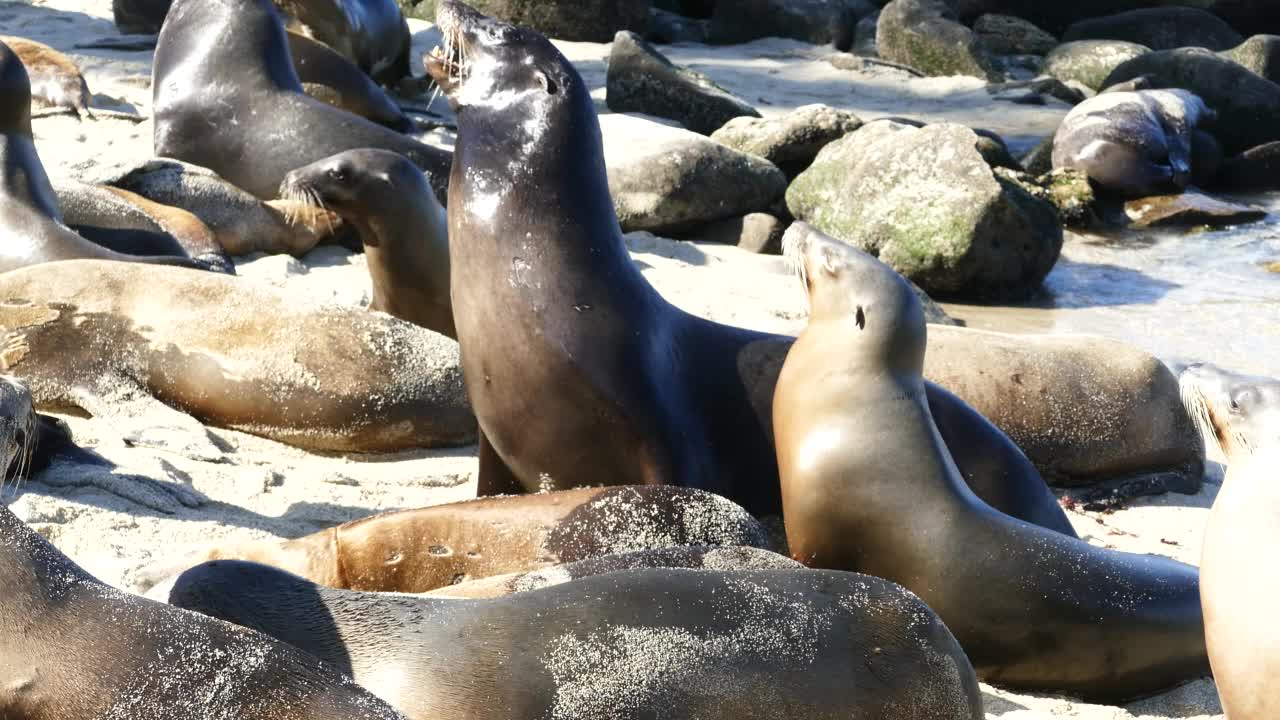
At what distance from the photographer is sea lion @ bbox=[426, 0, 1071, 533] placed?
4473mm

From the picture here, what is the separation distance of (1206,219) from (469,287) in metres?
8.54

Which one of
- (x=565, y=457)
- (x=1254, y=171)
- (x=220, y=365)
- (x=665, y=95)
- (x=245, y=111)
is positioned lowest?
(x=1254, y=171)

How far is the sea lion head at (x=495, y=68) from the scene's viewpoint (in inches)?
189

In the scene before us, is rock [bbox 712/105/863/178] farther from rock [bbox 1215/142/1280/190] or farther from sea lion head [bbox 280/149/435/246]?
rock [bbox 1215/142/1280/190]

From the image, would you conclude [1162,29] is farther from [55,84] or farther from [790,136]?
[55,84]

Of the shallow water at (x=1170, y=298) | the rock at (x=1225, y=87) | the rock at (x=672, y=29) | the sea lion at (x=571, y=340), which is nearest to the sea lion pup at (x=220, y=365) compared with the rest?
the sea lion at (x=571, y=340)

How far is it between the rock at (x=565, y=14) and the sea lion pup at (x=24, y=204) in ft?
28.2

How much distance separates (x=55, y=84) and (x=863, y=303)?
5947 millimetres

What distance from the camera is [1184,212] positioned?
39.1ft

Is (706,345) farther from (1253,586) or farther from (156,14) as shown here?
(156,14)

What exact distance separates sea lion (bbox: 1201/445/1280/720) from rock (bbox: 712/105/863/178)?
6825 millimetres

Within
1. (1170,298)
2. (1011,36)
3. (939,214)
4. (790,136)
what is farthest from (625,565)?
(1011,36)

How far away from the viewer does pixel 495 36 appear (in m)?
4.94

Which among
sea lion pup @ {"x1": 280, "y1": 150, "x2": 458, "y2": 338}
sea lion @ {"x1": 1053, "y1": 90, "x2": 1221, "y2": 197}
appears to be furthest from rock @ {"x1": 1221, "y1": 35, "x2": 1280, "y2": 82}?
sea lion pup @ {"x1": 280, "y1": 150, "x2": 458, "y2": 338}
